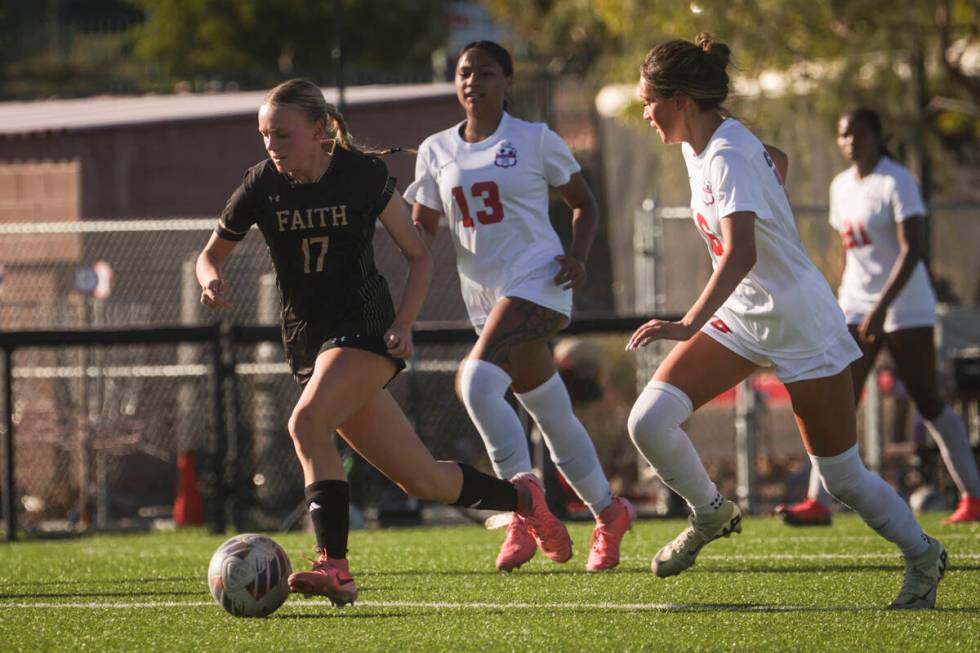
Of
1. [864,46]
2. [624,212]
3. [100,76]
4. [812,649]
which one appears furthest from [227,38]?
[812,649]

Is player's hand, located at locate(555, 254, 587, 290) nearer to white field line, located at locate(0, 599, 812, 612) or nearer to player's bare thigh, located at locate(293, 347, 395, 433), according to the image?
player's bare thigh, located at locate(293, 347, 395, 433)

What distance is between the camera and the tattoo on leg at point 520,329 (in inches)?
287

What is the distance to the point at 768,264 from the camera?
5.98 metres

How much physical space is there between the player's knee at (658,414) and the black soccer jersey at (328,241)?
0.95 meters

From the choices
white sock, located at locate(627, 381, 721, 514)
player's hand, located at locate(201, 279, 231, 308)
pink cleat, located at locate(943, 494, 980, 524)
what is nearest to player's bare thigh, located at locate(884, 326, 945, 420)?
pink cleat, located at locate(943, 494, 980, 524)

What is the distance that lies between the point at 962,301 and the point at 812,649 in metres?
13.9

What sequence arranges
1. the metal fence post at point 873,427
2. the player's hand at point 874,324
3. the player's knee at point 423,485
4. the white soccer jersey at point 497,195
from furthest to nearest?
the metal fence post at point 873,427 → the player's hand at point 874,324 → the white soccer jersey at point 497,195 → the player's knee at point 423,485

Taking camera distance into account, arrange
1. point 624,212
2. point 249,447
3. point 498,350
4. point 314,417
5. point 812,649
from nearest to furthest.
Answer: point 812,649
point 314,417
point 498,350
point 249,447
point 624,212

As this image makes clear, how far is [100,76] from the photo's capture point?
127 ft

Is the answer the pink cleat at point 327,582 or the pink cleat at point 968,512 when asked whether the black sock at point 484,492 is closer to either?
the pink cleat at point 327,582

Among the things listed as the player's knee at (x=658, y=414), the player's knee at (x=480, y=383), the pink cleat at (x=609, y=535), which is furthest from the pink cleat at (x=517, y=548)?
the player's knee at (x=658, y=414)

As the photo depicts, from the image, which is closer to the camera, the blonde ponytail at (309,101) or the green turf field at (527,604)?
the green turf field at (527,604)

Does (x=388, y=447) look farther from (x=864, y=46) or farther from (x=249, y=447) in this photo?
(x=864, y=46)

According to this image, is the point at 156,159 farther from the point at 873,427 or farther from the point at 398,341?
the point at 398,341
